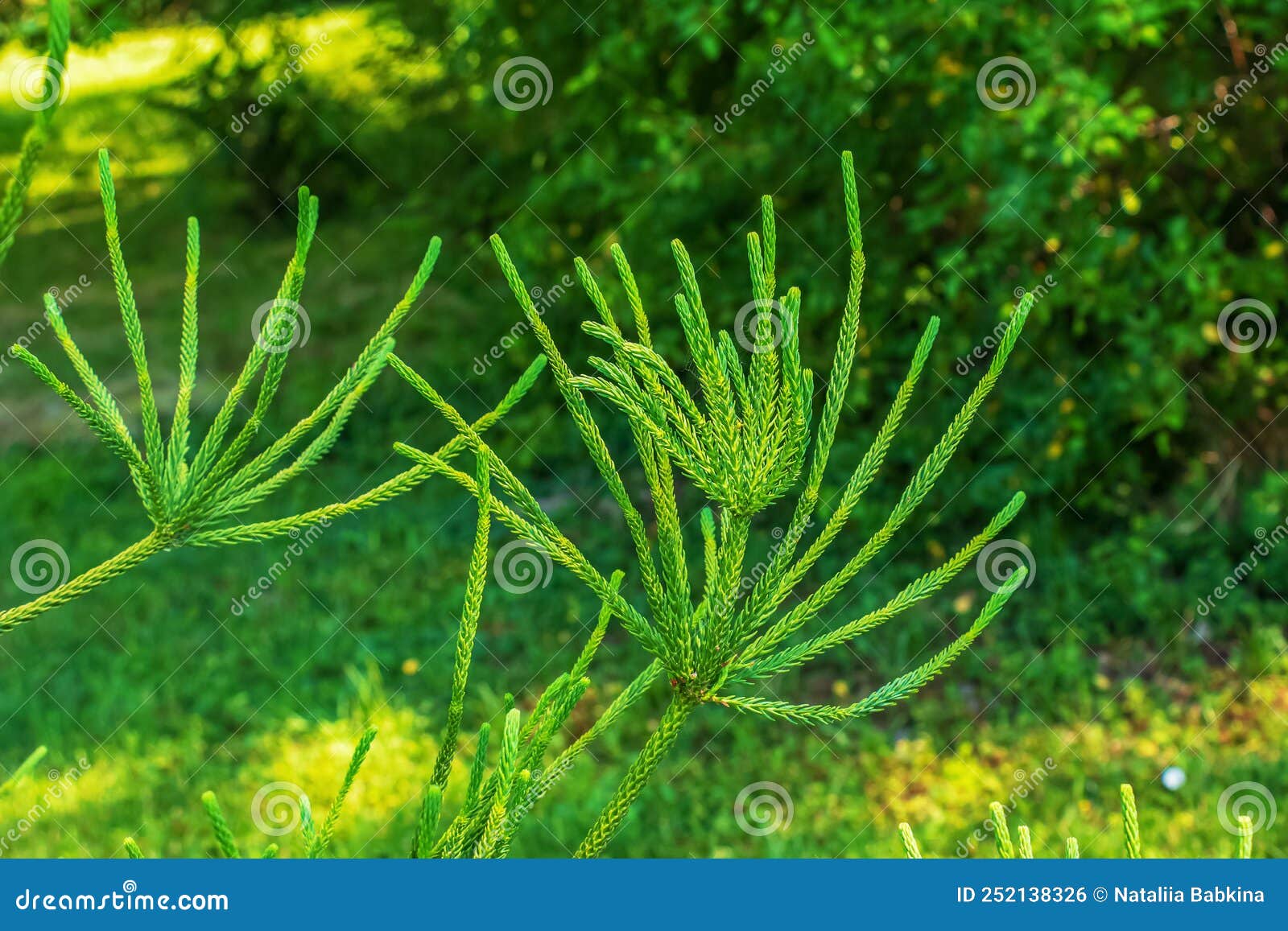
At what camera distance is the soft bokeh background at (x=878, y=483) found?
426 centimetres

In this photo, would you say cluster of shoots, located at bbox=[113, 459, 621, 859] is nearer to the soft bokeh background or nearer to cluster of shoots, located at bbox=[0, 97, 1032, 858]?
cluster of shoots, located at bbox=[0, 97, 1032, 858]

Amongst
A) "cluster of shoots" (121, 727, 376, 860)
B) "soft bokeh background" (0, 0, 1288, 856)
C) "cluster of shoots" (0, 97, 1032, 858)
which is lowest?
"cluster of shoots" (121, 727, 376, 860)

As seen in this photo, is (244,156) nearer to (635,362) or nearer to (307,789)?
(307,789)

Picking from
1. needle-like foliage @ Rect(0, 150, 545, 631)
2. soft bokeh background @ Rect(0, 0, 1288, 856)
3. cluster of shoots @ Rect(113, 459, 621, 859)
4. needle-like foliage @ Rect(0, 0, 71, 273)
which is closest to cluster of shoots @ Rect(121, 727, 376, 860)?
cluster of shoots @ Rect(113, 459, 621, 859)

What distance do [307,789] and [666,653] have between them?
3497 millimetres

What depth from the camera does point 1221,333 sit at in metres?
4.99

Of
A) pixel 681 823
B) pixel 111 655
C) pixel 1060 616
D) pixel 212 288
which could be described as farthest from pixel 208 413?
pixel 1060 616

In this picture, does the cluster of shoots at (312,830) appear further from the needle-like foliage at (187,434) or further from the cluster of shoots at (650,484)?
the needle-like foliage at (187,434)

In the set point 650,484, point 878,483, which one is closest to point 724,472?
point 650,484

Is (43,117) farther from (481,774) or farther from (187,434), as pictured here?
(481,774)

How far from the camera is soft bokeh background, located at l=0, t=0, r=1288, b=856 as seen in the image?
14.0 feet

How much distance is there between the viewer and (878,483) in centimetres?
546

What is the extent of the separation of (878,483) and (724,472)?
4480 millimetres

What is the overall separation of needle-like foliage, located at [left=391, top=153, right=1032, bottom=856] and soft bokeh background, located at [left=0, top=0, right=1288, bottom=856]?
2933mm
